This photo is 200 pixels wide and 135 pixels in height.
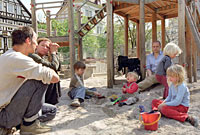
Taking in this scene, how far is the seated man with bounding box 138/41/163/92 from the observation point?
4.73 meters

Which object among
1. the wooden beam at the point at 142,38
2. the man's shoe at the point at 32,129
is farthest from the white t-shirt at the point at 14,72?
the wooden beam at the point at 142,38

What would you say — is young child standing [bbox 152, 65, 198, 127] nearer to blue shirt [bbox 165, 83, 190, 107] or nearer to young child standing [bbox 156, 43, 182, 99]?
blue shirt [bbox 165, 83, 190, 107]

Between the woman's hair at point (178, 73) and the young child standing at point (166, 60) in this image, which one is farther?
the young child standing at point (166, 60)

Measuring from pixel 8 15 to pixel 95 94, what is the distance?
69.5ft

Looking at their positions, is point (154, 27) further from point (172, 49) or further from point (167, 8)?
point (172, 49)

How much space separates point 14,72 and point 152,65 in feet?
13.0

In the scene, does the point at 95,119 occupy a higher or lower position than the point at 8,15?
lower

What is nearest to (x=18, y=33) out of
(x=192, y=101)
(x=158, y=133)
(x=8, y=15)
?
(x=158, y=133)

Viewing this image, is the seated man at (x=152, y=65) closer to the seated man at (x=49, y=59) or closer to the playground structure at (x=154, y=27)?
the playground structure at (x=154, y=27)

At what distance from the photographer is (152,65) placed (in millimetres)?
5137

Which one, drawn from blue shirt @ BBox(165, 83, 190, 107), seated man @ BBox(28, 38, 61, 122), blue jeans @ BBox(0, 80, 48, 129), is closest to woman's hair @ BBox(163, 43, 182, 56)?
blue shirt @ BBox(165, 83, 190, 107)

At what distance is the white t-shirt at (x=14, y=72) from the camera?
189 centimetres

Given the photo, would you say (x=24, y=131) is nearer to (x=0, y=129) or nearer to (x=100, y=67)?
(x=0, y=129)

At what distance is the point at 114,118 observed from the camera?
2930mm
